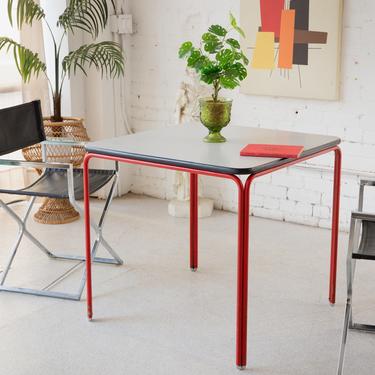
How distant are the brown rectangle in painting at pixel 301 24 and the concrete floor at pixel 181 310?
110 centimetres

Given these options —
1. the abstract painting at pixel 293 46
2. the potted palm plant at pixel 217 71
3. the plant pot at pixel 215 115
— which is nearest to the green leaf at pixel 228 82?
the potted palm plant at pixel 217 71

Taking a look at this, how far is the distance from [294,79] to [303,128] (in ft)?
1.07

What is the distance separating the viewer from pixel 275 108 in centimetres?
489

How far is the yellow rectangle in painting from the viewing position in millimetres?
4715

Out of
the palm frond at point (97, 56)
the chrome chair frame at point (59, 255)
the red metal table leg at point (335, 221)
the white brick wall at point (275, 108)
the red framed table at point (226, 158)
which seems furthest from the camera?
the palm frond at point (97, 56)

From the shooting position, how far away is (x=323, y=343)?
316cm

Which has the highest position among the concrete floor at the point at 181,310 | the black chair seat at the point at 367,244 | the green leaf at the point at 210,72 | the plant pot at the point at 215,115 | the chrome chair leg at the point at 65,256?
the green leaf at the point at 210,72

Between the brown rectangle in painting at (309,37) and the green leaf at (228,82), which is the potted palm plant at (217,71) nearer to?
the green leaf at (228,82)

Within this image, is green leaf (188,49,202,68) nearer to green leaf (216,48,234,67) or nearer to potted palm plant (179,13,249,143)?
potted palm plant (179,13,249,143)

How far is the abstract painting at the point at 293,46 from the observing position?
178 inches

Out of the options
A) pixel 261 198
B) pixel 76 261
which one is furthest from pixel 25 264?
pixel 261 198

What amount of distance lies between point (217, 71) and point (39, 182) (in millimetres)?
1280

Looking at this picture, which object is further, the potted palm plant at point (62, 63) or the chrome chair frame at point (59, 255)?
the potted palm plant at point (62, 63)

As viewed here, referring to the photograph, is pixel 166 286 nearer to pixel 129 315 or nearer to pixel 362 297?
pixel 129 315
